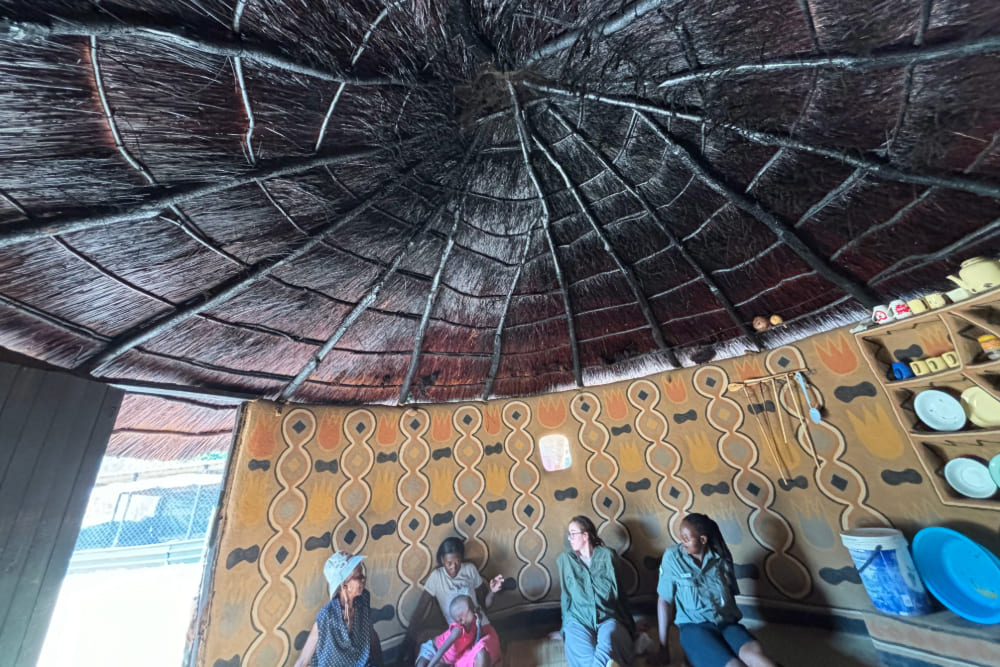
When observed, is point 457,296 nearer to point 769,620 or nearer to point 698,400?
point 698,400

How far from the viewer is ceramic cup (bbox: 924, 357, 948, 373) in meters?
1.98

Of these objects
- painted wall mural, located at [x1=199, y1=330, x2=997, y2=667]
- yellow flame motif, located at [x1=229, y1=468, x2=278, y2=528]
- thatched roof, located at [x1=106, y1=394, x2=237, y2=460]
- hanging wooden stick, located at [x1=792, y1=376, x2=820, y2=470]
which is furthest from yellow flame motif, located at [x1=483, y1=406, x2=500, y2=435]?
hanging wooden stick, located at [x1=792, y1=376, x2=820, y2=470]

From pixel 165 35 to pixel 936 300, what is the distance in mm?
3381

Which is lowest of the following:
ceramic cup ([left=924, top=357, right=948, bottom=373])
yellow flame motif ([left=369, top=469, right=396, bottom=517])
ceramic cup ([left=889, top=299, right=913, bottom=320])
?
yellow flame motif ([left=369, top=469, right=396, bottom=517])

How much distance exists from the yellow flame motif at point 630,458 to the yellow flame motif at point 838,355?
4.70 feet

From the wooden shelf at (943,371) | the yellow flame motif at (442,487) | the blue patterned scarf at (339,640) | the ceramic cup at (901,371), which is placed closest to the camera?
the wooden shelf at (943,371)

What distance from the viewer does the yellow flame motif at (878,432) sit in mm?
2312

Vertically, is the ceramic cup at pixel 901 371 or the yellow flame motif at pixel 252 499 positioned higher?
the ceramic cup at pixel 901 371

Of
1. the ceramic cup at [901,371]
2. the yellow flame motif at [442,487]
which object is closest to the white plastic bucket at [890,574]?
the ceramic cup at [901,371]

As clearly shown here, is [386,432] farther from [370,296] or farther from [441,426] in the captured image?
[370,296]

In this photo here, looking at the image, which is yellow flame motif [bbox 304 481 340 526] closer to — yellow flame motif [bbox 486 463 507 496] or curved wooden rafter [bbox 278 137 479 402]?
curved wooden rafter [bbox 278 137 479 402]

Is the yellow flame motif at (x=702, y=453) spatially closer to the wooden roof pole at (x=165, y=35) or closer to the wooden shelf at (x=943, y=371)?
the wooden shelf at (x=943, y=371)

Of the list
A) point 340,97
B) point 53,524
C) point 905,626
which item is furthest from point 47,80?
point 905,626

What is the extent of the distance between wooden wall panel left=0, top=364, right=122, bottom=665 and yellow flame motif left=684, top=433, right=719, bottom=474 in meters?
3.66
